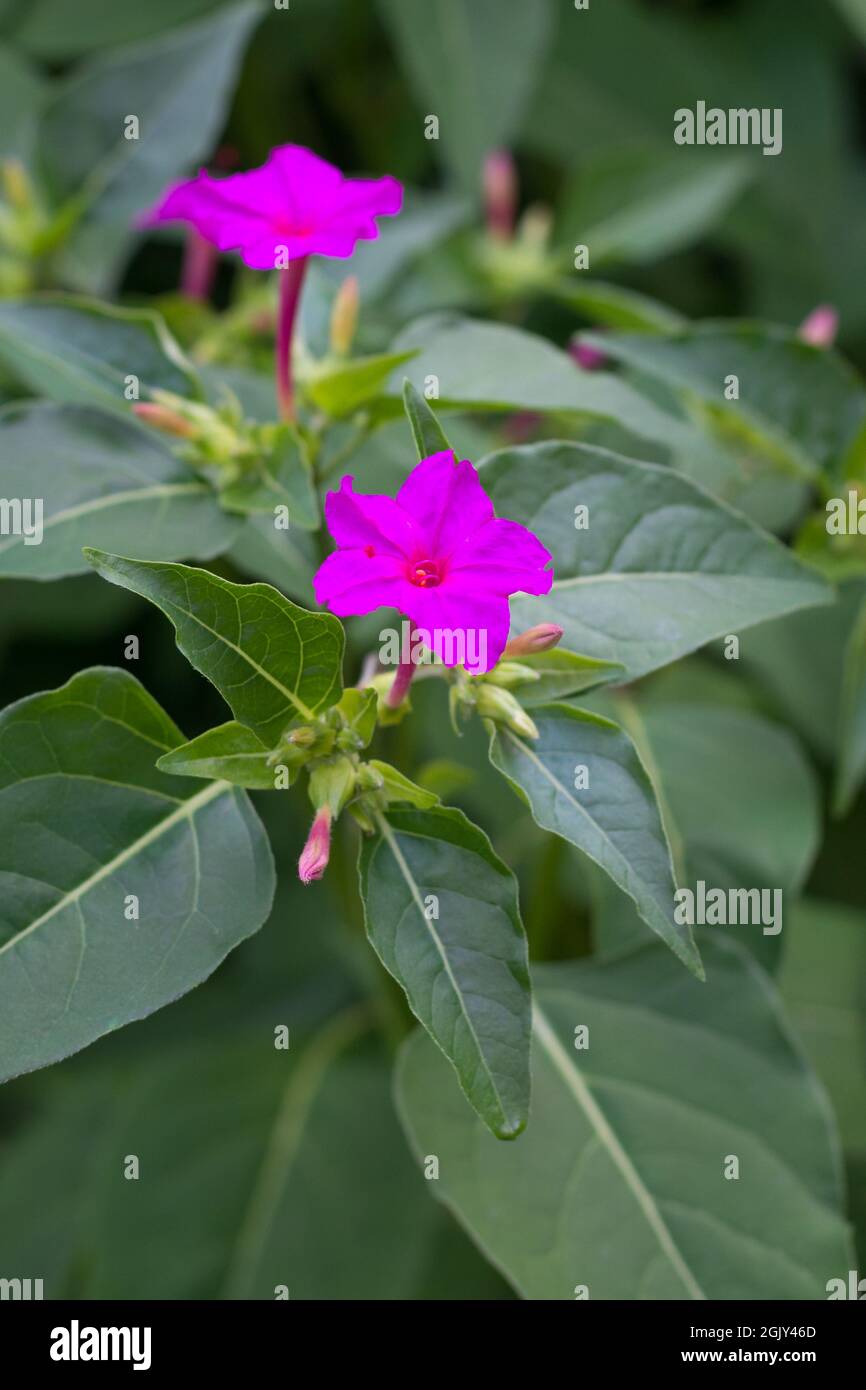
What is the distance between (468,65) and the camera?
2020mm

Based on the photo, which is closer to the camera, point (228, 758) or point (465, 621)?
point (465, 621)

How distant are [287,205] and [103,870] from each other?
0.58 metres

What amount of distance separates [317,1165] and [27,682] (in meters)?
0.96

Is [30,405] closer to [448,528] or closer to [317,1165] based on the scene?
[448,528]

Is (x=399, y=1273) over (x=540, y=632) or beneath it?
beneath

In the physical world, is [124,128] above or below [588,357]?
above

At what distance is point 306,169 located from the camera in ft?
3.75

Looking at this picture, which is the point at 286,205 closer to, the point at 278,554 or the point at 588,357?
the point at 278,554

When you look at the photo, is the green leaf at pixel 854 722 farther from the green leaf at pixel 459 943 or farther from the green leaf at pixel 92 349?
the green leaf at pixel 92 349

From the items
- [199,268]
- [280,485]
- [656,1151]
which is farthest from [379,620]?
[199,268]

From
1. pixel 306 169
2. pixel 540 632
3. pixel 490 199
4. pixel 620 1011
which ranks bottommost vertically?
pixel 620 1011

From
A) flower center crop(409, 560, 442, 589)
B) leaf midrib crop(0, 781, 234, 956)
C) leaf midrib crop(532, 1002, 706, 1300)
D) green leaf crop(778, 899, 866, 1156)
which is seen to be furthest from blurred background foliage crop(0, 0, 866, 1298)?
flower center crop(409, 560, 442, 589)

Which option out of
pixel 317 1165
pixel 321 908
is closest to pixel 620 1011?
pixel 317 1165

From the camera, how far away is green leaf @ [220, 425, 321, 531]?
1.12 meters
